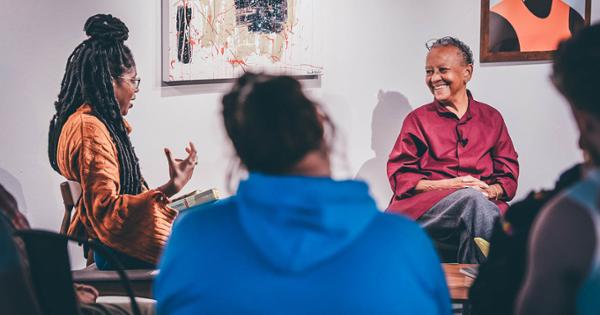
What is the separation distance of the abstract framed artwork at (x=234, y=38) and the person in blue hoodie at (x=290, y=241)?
308 centimetres

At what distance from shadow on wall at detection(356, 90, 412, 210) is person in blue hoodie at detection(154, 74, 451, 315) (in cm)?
313

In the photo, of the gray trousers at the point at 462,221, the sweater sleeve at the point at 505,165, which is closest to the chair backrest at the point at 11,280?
the gray trousers at the point at 462,221

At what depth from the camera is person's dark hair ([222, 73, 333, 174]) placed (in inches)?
41.7

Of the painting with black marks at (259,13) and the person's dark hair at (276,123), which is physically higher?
the painting with black marks at (259,13)

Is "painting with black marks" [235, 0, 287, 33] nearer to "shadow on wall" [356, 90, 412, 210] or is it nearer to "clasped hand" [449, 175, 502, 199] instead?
"shadow on wall" [356, 90, 412, 210]

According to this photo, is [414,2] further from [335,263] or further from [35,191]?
[335,263]

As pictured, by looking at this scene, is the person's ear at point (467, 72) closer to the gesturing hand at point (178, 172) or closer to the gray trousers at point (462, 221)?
the gray trousers at point (462, 221)

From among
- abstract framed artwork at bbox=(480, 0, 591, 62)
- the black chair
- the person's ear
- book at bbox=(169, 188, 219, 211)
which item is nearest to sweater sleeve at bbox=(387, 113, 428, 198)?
the person's ear

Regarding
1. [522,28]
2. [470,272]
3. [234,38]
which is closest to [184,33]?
[234,38]

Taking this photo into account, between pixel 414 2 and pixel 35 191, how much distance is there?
8.21 feet

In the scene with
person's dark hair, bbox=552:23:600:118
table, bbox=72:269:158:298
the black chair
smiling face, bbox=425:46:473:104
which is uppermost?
smiling face, bbox=425:46:473:104

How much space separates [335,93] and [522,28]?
1165mm

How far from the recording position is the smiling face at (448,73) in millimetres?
3699

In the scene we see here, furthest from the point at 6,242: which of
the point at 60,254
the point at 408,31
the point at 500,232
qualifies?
the point at 408,31
